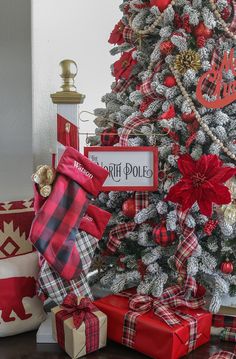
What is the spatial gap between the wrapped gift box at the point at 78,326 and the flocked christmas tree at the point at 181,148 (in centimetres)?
15

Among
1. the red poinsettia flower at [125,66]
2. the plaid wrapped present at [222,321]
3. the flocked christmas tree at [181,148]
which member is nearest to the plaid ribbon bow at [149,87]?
the flocked christmas tree at [181,148]

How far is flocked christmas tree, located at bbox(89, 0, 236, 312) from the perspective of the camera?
1.14 m

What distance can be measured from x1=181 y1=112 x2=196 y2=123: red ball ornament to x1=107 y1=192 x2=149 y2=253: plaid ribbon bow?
0.24 meters

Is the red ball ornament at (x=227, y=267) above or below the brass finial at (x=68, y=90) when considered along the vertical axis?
below

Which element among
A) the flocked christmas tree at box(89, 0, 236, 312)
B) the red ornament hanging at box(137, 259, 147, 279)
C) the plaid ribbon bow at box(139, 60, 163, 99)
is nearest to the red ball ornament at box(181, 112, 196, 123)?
the flocked christmas tree at box(89, 0, 236, 312)

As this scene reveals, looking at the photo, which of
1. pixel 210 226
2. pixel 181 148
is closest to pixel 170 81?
pixel 181 148

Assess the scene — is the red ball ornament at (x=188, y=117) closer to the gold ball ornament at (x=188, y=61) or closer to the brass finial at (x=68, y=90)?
the gold ball ornament at (x=188, y=61)

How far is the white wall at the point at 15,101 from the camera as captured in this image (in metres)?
1.40

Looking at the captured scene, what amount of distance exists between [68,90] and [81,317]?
606mm

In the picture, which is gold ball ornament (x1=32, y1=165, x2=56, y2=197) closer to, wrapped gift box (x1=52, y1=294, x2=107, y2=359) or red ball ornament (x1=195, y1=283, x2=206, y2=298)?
wrapped gift box (x1=52, y1=294, x2=107, y2=359)

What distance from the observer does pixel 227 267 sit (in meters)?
1.17

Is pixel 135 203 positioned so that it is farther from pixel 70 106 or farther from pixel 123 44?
pixel 123 44

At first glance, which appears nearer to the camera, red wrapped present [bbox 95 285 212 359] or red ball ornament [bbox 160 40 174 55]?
red wrapped present [bbox 95 285 212 359]

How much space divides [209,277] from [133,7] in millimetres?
826
